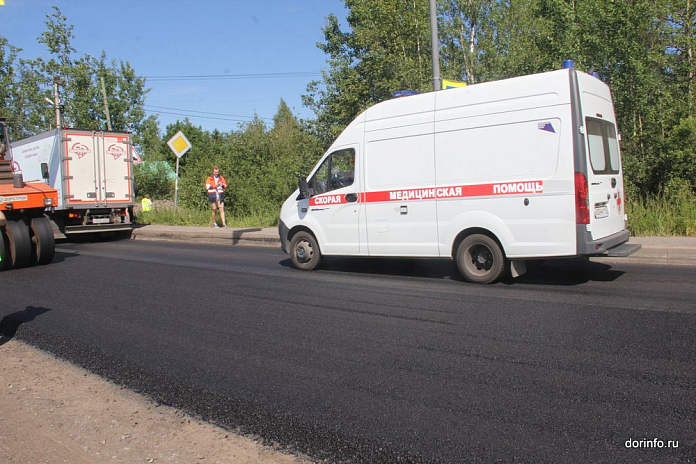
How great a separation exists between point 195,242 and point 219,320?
1139 cm

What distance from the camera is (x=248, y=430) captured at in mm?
3664

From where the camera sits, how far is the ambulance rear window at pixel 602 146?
7410mm

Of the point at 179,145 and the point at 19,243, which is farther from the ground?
the point at 179,145

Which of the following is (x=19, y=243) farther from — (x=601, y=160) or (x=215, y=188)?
(x=601, y=160)

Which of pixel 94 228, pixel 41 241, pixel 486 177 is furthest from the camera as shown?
pixel 94 228

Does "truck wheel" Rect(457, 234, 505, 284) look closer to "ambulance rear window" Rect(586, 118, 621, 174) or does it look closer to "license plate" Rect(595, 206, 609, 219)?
"license plate" Rect(595, 206, 609, 219)

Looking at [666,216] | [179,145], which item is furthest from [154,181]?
[666,216]

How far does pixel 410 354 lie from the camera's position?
5.03 m

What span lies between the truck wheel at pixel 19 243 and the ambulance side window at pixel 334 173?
20.8 feet

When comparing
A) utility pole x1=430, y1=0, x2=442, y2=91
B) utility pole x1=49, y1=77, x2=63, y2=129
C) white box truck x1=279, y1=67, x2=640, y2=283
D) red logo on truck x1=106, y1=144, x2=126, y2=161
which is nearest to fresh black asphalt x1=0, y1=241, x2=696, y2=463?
white box truck x1=279, y1=67, x2=640, y2=283

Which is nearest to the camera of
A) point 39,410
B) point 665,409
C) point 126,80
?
point 665,409

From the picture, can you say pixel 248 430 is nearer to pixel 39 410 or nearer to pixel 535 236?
pixel 39 410

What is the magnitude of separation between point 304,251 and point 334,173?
153 centimetres

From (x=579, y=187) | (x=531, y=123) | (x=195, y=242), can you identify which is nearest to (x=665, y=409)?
(x=579, y=187)
